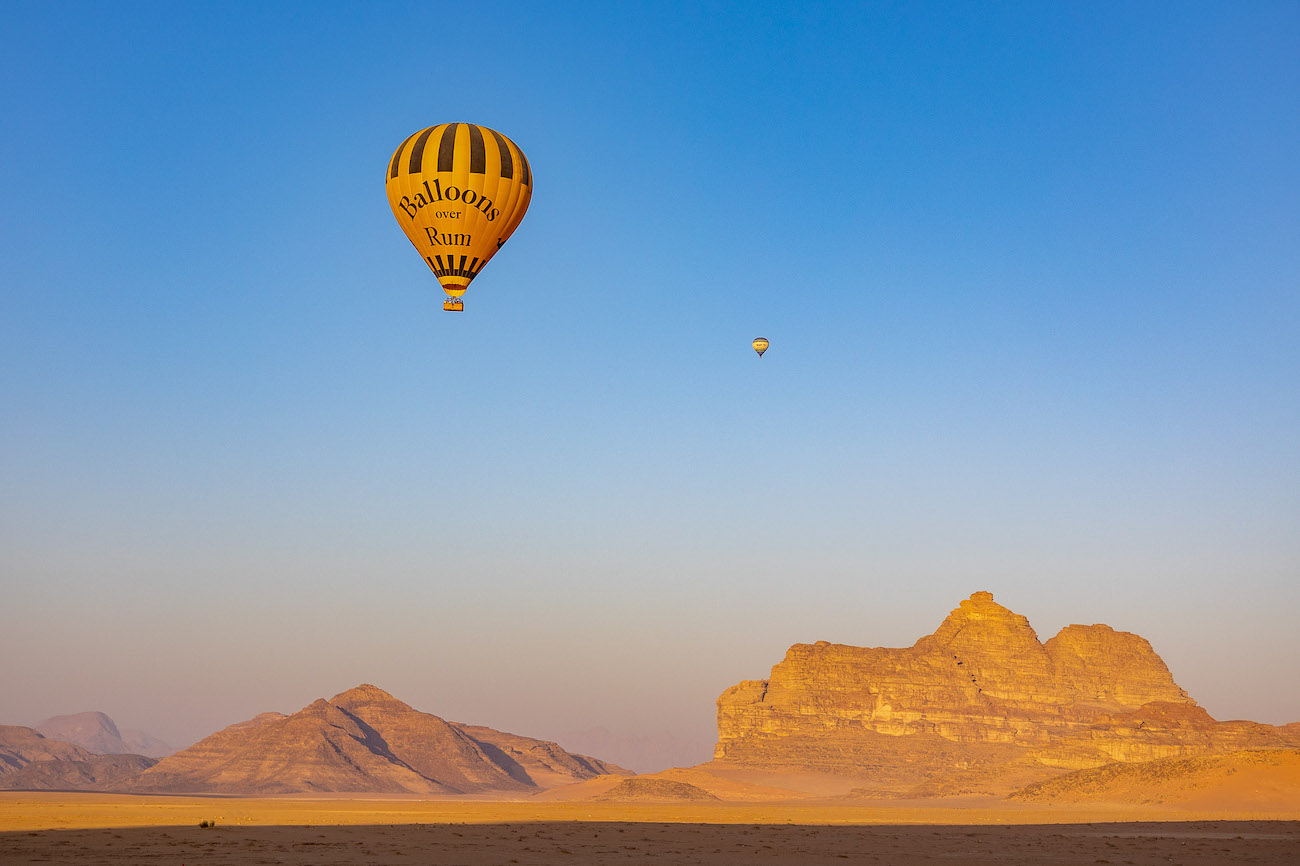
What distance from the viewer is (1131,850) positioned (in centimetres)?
4769

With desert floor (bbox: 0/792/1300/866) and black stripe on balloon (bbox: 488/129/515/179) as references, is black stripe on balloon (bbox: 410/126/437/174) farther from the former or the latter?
desert floor (bbox: 0/792/1300/866)

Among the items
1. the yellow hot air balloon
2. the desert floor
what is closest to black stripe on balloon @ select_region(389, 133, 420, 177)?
the yellow hot air balloon

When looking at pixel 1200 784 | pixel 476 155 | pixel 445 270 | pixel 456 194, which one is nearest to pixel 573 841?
pixel 445 270

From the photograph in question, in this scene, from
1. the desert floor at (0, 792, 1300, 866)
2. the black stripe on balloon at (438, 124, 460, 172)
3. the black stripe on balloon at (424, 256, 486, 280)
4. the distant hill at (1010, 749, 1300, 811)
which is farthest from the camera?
the distant hill at (1010, 749, 1300, 811)

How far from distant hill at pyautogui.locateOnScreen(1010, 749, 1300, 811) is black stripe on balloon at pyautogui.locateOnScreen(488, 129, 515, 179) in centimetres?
8048

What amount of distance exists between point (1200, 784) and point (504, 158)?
8831cm

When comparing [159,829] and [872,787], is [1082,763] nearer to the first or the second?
[872,787]

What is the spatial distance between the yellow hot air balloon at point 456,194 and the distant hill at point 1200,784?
261 ft

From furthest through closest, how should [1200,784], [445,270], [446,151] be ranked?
1. [1200,784]
2. [445,270]
3. [446,151]

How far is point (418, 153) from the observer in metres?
55.2

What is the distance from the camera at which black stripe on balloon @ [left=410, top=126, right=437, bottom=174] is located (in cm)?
5500

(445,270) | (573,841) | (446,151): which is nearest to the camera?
(573,841)

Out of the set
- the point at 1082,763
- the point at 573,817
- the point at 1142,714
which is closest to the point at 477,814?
the point at 573,817

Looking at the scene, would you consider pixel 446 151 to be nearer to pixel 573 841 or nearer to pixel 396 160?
pixel 396 160
